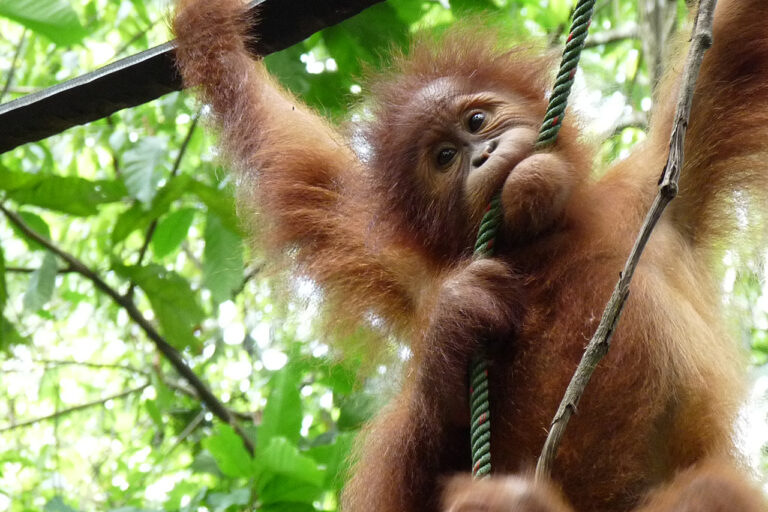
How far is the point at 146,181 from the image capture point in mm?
4309

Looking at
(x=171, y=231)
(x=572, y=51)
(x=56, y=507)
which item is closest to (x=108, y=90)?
(x=171, y=231)

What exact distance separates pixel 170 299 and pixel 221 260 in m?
0.42

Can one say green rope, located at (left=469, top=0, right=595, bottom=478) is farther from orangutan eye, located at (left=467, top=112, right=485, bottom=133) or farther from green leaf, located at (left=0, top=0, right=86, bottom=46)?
green leaf, located at (left=0, top=0, right=86, bottom=46)

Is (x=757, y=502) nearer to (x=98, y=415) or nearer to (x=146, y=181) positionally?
(x=146, y=181)

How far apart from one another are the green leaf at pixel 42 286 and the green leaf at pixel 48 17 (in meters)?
1.24

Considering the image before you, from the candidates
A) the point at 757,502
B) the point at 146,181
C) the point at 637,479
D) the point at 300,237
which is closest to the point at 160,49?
the point at 146,181

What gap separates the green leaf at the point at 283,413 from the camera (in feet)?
12.4

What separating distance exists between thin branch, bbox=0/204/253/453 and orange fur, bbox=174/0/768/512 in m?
1.29

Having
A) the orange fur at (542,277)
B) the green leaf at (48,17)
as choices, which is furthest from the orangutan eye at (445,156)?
the green leaf at (48,17)

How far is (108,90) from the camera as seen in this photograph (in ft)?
11.8

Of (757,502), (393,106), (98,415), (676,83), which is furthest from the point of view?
(98,415)

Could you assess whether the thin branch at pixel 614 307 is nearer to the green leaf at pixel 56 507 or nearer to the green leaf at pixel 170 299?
the green leaf at pixel 56 507

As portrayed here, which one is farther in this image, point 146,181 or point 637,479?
point 146,181

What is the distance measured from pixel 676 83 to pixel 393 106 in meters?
1.09
